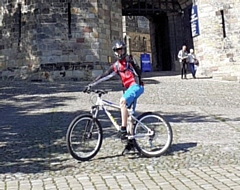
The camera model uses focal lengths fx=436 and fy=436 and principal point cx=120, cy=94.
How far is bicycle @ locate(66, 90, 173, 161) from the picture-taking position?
583 cm

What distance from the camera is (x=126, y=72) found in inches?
238

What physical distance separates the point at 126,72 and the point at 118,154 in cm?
115

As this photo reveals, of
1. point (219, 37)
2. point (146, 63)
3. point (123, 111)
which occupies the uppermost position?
point (219, 37)

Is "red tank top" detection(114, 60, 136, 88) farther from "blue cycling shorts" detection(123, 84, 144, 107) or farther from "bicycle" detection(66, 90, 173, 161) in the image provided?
"bicycle" detection(66, 90, 173, 161)

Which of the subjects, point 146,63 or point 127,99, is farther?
point 146,63

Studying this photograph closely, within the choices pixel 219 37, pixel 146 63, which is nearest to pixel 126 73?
pixel 219 37

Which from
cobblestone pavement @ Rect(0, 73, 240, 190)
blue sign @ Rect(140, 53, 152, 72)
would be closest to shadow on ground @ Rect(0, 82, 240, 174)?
cobblestone pavement @ Rect(0, 73, 240, 190)

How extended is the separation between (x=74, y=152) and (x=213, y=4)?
15668 mm

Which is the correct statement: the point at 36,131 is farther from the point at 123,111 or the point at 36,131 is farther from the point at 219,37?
the point at 219,37

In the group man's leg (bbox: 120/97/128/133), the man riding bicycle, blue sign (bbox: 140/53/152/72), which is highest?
blue sign (bbox: 140/53/152/72)

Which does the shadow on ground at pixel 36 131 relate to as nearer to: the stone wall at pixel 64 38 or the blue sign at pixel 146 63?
the stone wall at pixel 64 38

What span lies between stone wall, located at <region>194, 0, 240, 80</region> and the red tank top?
13493mm

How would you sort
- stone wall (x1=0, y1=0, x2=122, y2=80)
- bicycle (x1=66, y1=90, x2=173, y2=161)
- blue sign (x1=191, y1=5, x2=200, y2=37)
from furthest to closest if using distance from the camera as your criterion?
blue sign (x1=191, y1=5, x2=200, y2=37)
stone wall (x1=0, y1=0, x2=122, y2=80)
bicycle (x1=66, y1=90, x2=173, y2=161)

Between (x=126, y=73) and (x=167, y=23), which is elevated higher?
(x=167, y=23)
